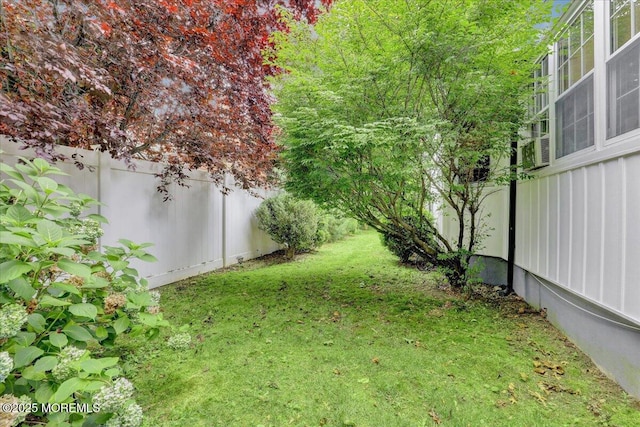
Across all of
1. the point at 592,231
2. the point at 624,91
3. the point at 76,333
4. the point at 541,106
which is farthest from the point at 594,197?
the point at 76,333

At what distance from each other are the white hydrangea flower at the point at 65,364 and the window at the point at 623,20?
14.0 ft

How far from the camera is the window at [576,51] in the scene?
3.12m

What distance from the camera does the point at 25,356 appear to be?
4.78ft

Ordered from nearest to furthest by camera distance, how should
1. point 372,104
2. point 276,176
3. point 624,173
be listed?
point 624,173 < point 372,104 < point 276,176

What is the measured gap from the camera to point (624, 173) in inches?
91.9

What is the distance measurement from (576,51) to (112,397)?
4.94m

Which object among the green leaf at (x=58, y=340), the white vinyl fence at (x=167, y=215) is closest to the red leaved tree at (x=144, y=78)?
the white vinyl fence at (x=167, y=215)

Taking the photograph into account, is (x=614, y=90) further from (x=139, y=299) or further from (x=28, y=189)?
(x=28, y=189)

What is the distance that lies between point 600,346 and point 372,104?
327 centimetres

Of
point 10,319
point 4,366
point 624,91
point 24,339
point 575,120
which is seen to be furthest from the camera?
point 575,120

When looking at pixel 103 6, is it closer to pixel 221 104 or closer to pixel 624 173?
pixel 221 104

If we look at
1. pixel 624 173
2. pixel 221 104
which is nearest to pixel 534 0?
pixel 624 173

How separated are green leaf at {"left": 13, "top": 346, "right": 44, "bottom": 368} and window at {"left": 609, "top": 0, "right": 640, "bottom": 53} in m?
4.40

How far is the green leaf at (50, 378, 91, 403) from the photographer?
4.37ft
